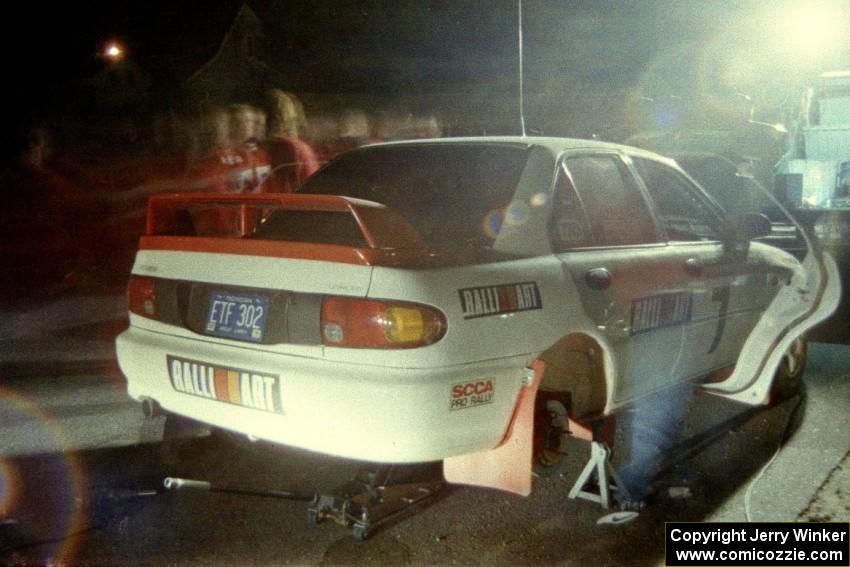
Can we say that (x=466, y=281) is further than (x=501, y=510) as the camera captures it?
No

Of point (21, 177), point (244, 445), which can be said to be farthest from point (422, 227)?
point (21, 177)

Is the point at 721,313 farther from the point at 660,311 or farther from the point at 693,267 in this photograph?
the point at 660,311

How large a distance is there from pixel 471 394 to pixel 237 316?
36.3 inches

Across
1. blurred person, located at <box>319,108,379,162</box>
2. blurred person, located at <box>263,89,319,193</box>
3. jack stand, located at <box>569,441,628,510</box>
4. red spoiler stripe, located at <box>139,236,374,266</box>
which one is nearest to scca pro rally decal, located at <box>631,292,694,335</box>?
jack stand, located at <box>569,441,628,510</box>

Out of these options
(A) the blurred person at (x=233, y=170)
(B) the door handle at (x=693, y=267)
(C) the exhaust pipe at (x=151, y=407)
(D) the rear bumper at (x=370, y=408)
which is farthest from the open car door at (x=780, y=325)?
(A) the blurred person at (x=233, y=170)

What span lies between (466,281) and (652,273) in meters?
1.23

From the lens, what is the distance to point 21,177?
12.3m

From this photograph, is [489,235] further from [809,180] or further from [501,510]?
[809,180]

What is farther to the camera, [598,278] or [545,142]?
[545,142]

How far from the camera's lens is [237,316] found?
322cm

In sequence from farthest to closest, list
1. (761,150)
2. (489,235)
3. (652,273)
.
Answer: (761,150) < (652,273) < (489,235)

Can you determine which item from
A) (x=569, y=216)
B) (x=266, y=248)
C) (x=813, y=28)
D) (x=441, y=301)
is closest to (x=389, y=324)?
(x=441, y=301)

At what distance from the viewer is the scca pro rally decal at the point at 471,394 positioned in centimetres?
297

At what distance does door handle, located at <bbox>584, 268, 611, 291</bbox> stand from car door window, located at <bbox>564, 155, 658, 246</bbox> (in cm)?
35
